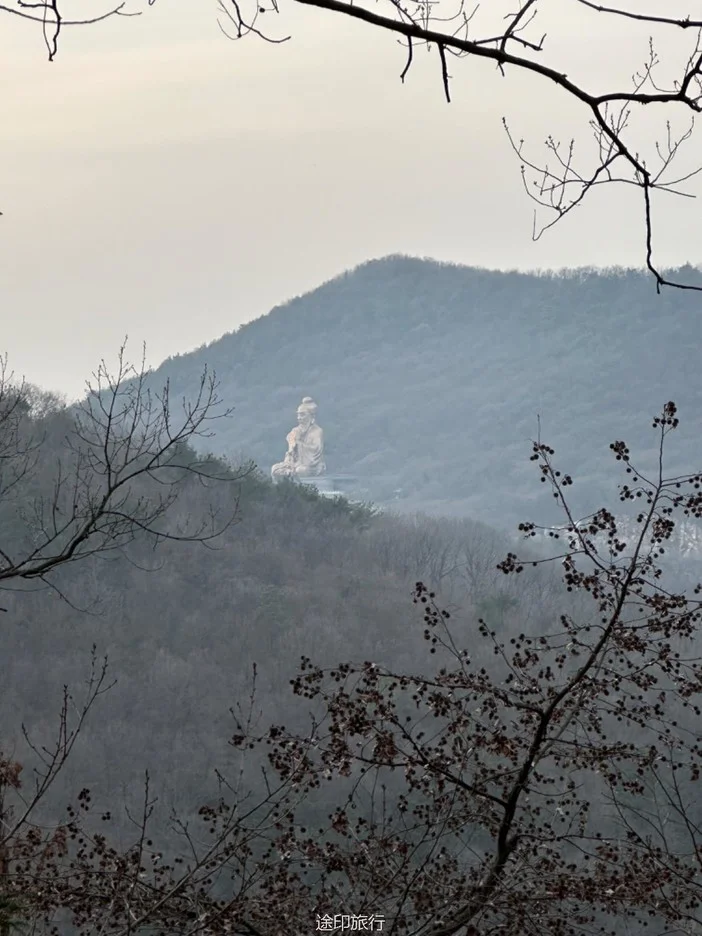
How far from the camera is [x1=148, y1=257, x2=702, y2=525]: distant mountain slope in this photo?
113250 mm

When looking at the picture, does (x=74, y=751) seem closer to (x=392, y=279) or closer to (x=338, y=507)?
(x=338, y=507)

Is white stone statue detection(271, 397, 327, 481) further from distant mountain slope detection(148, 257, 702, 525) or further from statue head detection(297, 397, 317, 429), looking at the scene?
distant mountain slope detection(148, 257, 702, 525)

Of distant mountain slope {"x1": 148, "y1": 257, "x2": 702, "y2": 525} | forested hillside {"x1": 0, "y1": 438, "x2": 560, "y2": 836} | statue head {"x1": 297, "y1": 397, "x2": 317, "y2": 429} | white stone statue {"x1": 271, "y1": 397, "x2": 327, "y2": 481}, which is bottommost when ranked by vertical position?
forested hillside {"x1": 0, "y1": 438, "x2": 560, "y2": 836}

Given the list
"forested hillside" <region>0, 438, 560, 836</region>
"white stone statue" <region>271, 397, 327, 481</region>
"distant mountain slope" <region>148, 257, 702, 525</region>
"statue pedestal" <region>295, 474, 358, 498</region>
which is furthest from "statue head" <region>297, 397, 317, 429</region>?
"distant mountain slope" <region>148, 257, 702, 525</region>

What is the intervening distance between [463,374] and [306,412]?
76814mm

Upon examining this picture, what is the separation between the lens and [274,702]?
29.8 metres

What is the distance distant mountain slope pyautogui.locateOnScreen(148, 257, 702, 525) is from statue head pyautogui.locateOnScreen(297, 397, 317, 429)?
93.6 ft

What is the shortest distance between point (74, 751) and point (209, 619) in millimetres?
7820

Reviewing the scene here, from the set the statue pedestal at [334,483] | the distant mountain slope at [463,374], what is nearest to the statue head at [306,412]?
the statue pedestal at [334,483]

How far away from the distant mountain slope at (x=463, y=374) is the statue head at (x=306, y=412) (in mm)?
28529

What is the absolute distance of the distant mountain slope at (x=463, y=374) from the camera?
113 metres

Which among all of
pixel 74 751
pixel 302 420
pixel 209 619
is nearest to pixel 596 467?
pixel 302 420

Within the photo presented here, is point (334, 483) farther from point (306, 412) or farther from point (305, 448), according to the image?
point (306, 412)

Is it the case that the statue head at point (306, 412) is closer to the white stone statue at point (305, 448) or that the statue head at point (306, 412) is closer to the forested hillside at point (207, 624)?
the white stone statue at point (305, 448)
